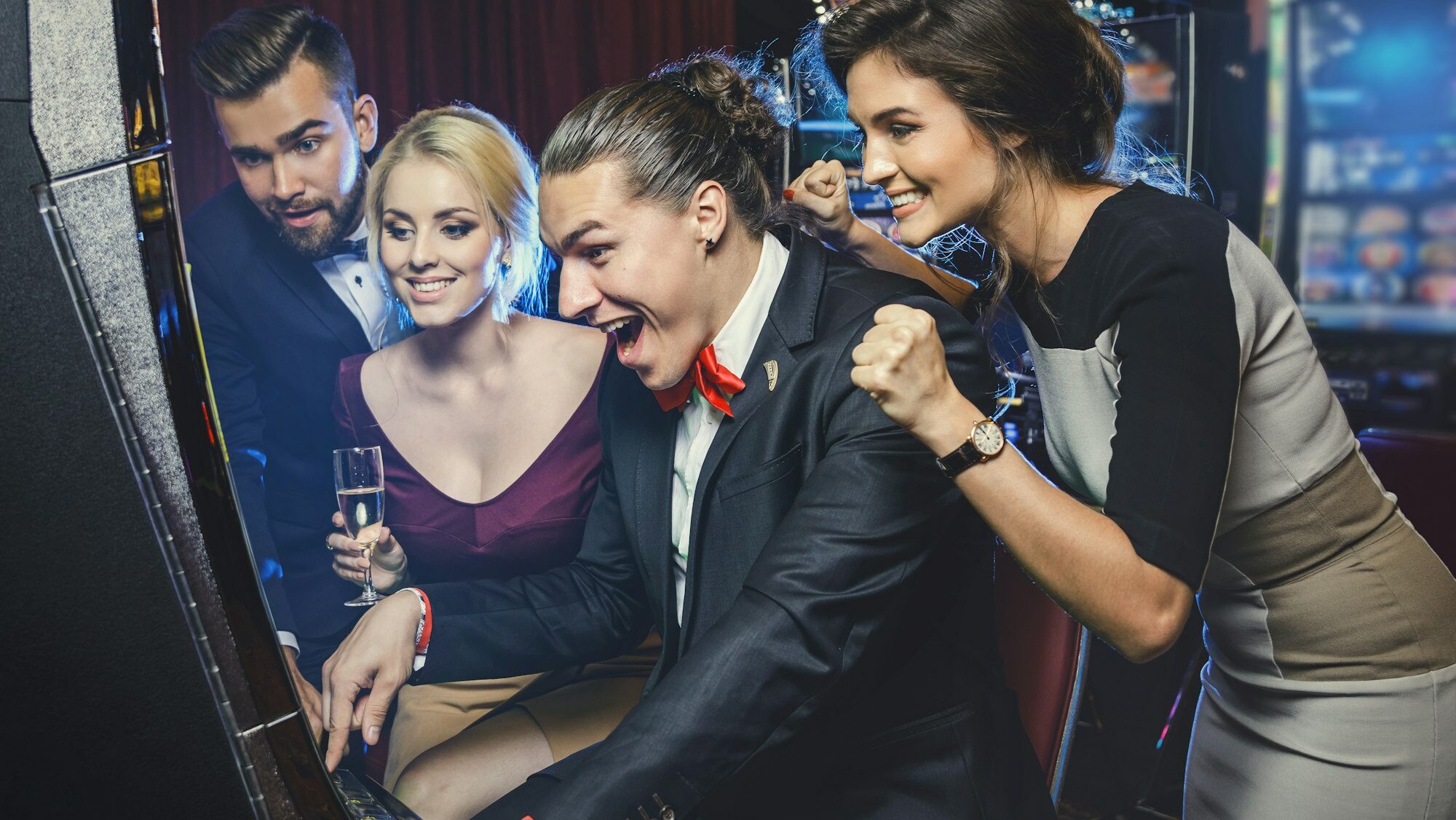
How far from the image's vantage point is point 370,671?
112cm

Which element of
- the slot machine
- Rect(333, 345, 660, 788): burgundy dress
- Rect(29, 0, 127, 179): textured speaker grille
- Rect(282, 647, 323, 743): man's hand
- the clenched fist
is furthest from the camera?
the slot machine

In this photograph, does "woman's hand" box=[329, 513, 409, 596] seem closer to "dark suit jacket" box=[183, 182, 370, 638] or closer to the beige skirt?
"dark suit jacket" box=[183, 182, 370, 638]

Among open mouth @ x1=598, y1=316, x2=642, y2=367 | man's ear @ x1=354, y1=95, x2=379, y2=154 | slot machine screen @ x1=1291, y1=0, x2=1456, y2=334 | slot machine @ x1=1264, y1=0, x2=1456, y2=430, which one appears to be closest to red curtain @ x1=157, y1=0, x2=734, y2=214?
man's ear @ x1=354, y1=95, x2=379, y2=154

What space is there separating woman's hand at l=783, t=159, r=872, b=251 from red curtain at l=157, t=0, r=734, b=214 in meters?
0.24

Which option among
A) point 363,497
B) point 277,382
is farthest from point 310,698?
point 277,382

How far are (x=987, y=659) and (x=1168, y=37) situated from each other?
3.48m

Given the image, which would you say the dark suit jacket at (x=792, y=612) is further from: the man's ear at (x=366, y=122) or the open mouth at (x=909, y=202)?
the man's ear at (x=366, y=122)

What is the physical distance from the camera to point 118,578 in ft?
2.62

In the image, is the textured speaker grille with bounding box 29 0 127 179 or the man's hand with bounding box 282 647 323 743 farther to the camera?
the man's hand with bounding box 282 647 323 743

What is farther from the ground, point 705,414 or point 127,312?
point 127,312

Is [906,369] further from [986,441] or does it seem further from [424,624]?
[424,624]

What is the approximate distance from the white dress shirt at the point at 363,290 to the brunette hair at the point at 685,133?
22 cm

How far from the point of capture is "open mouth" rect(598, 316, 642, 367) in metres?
1.23

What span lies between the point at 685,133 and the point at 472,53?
9.7 inches
